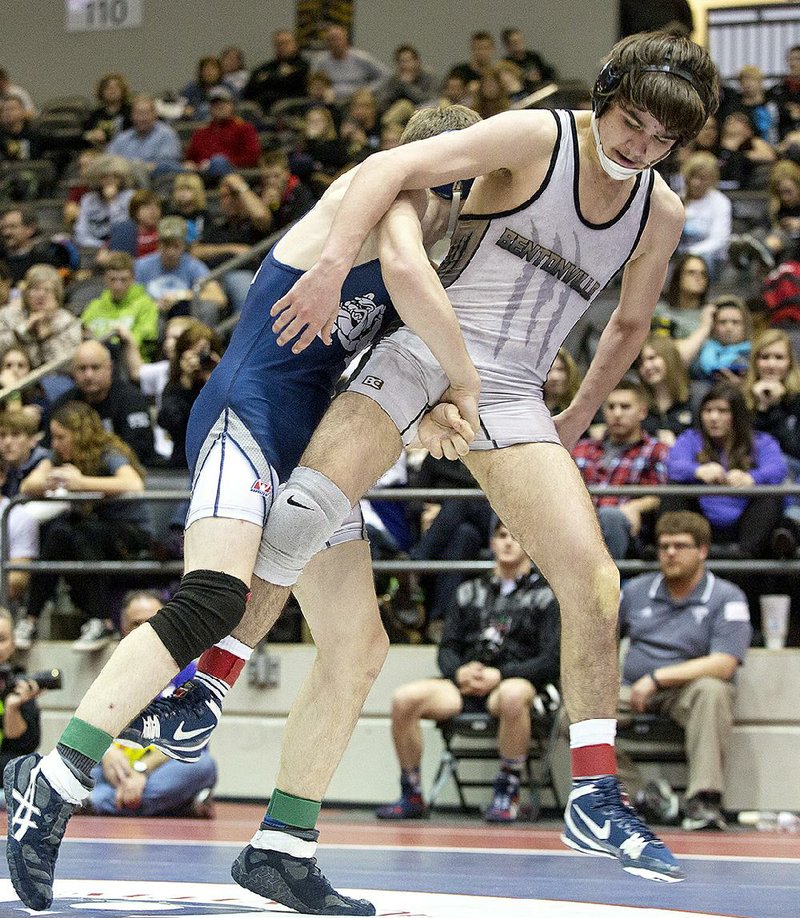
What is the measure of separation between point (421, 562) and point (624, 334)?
3264 millimetres

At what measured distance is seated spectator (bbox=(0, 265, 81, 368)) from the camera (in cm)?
886

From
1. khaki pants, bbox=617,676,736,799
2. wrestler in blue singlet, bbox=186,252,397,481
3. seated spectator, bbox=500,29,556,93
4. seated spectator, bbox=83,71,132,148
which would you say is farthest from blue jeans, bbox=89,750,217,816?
A: seated spectator, bbox=83,71,132,148

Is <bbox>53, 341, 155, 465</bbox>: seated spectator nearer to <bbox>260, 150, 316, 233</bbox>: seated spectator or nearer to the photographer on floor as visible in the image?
the photographer on floor

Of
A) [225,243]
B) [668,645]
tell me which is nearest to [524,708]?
[668,645]

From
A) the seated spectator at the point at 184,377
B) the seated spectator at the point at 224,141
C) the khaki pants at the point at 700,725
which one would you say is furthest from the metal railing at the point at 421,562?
the seated spectator at the point at 224,141

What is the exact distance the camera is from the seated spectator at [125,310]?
909 cm

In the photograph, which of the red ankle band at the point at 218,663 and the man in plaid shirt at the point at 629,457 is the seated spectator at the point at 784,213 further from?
the red ankle band at the point at 218,663

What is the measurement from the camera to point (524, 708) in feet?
19.7

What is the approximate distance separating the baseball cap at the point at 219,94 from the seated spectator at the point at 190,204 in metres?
1.71

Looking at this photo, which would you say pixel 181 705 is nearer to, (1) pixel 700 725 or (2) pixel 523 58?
(1) pixel 700 725

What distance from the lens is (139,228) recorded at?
33.9 ft

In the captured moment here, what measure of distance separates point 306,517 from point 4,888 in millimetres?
1002

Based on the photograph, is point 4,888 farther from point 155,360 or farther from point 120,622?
point 155,360

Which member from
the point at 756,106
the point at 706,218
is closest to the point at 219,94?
the point at 756,106
